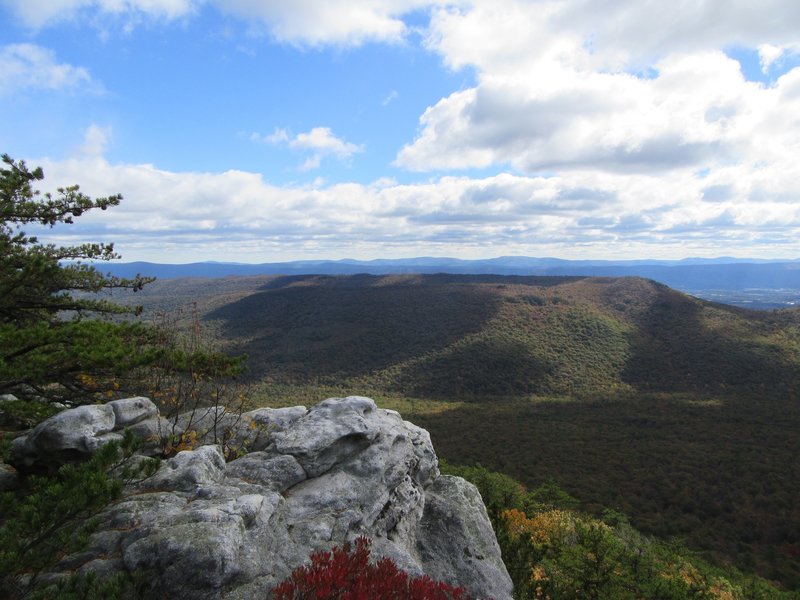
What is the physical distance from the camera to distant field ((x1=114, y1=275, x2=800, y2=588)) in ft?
117

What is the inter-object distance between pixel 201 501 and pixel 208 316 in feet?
508

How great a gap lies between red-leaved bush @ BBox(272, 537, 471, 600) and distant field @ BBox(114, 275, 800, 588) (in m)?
13.8

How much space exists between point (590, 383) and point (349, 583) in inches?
3419

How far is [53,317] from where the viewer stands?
43.5 ft

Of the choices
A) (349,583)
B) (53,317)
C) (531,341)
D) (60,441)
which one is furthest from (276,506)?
(531,341)

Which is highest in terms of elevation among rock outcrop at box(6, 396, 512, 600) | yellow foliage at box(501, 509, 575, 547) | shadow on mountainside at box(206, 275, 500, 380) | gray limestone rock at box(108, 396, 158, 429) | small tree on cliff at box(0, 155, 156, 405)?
small tree on cliff at box(0, 155, 156, 405)

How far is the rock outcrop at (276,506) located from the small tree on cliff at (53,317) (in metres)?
1.55

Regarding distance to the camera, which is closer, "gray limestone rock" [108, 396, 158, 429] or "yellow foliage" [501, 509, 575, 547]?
"gray limestone rock" [108, 396, 158, 429]

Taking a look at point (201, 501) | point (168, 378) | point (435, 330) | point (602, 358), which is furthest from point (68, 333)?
point (435, 330)

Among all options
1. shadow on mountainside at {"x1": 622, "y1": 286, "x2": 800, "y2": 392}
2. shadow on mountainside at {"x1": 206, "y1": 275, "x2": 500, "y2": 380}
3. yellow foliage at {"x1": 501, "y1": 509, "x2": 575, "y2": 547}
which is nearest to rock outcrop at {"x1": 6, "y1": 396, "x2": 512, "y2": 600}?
yellow foliage at {"x1": 501, "y1": 509, "x2": 575, "y2": 547}

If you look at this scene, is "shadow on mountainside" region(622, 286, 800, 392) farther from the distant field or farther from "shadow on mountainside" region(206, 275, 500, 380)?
"shadow on mountainside" region(206, 275, 500, 380)

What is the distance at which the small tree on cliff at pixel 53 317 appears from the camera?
28.8ft

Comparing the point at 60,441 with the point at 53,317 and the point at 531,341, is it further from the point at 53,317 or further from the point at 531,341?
the point at 531,341

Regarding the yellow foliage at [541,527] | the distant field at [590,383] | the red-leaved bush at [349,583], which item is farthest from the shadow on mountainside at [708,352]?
the red-leaved bush at [349,583]
